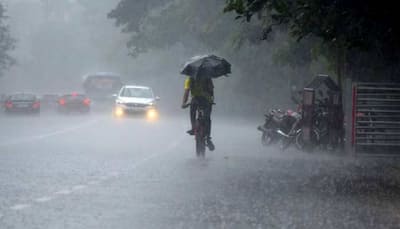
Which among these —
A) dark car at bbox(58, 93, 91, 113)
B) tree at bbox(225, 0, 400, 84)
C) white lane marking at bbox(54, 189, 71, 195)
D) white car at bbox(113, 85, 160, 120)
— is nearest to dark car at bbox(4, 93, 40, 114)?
dark car at bbox(58, 93, 91, 113)

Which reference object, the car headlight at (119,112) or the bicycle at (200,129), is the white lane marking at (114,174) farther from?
the car headlight at (119,112)

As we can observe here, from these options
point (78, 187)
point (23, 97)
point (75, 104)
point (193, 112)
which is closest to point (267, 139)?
point (193, 112)

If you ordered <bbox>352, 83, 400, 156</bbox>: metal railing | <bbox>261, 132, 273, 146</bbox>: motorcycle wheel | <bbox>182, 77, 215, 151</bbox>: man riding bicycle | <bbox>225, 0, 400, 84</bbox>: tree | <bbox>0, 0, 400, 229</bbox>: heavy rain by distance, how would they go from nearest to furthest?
1. <bbox>0, 0, 400, 229</bbox>: heavy rain
2. <bbox>225, 0, 400, 84</bbox>: tree
3. <bbox>182, 77, 215, 151</bbox>: man riding bicycle
4. <bbox>352, 83, 400, 156</bbox>: metal railing
5. <bbox>261, 132, 273, 146</bbox>: motorcycle wheel

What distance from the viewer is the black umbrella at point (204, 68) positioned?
21828 mm

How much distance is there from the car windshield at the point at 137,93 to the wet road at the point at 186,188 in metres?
23.4

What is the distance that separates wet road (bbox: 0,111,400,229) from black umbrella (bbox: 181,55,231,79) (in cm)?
199

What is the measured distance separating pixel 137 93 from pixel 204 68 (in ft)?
91.9

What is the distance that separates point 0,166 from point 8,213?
7161mm

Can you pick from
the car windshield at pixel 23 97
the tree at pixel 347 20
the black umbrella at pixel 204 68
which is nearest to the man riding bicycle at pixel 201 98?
the black umbrella at pixel 204 68

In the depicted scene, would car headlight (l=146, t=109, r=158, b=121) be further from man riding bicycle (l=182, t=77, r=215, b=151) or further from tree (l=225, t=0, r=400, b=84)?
tree (l=225, t=0, r=400, b=84)

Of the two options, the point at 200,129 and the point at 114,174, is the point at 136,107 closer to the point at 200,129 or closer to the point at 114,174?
the point at 200,129

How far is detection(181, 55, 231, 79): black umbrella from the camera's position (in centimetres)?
2183

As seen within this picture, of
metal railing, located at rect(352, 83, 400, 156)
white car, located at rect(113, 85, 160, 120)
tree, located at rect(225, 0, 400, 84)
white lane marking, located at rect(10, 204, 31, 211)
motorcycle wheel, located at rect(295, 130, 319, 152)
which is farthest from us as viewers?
white car, located at rect(113, 85, 160, 120)

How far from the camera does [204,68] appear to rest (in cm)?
2205
